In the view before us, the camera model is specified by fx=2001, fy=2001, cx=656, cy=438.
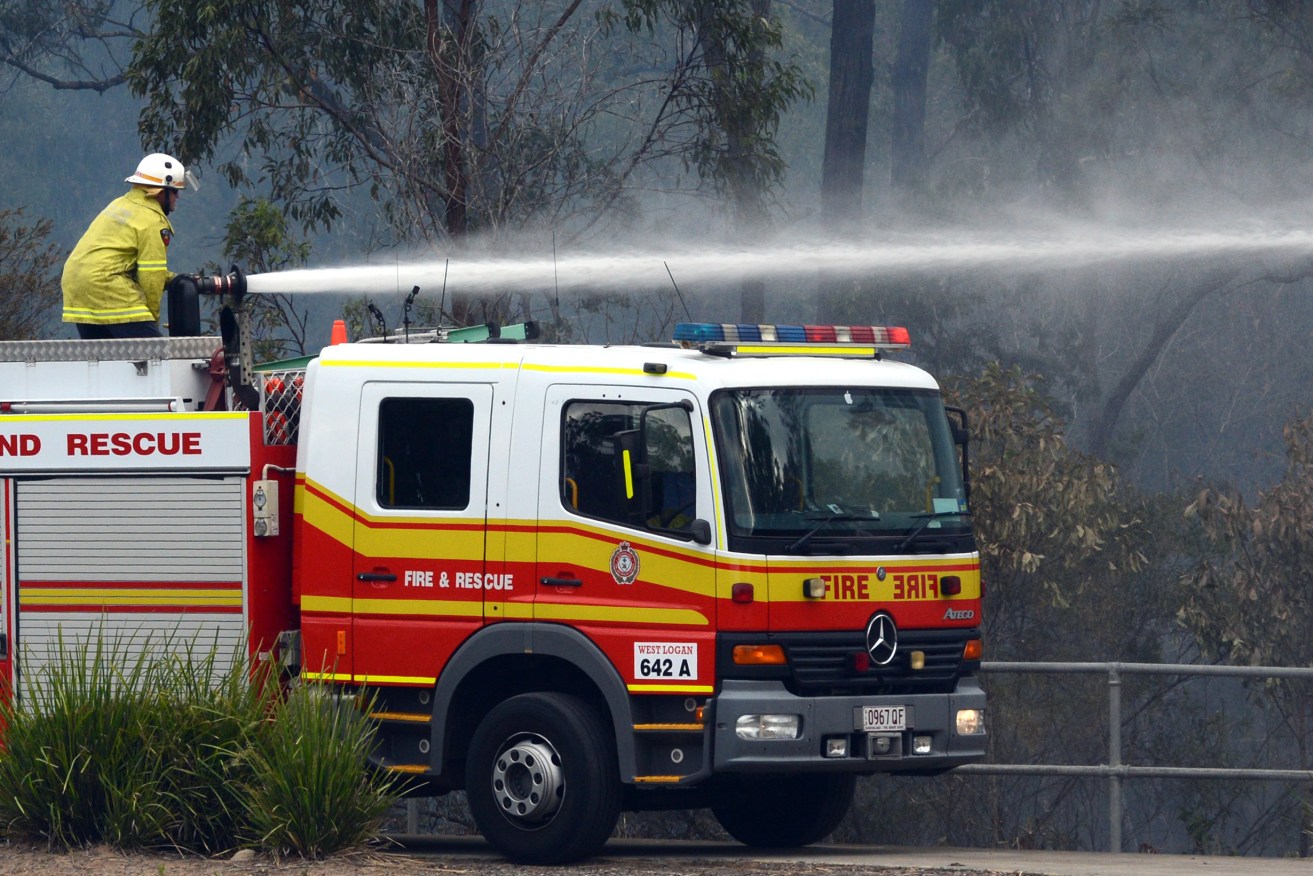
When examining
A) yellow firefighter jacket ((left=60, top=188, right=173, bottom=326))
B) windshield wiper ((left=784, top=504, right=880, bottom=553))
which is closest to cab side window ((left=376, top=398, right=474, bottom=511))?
windshield wiper ((left=784, top=504, right=880, bottom=553))

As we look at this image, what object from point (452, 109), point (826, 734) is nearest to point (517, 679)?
point (826, 734)

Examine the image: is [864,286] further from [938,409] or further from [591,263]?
[938,409]

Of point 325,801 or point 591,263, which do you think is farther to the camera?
point 591,263

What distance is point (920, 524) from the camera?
30.2 ft

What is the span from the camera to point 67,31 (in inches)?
1203

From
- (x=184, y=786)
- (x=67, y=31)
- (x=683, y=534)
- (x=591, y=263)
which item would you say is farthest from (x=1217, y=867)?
(x=67, y=31)

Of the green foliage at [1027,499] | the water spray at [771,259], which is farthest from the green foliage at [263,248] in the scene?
the green foliage at [1027,499]

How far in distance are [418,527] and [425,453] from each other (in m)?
0.35

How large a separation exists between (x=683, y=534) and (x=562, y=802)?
1378 mm

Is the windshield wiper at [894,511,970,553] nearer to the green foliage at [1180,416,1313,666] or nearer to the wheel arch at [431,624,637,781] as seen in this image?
the wheel arch at [431,624,637,781]

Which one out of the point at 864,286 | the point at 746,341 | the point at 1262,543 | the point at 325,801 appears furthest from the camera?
the point at 864,286

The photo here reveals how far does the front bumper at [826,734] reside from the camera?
8.76m

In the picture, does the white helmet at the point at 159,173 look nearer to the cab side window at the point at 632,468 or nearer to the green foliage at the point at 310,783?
the cab side window at the point at 632,468

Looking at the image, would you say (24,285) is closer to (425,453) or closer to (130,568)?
(130,568)
